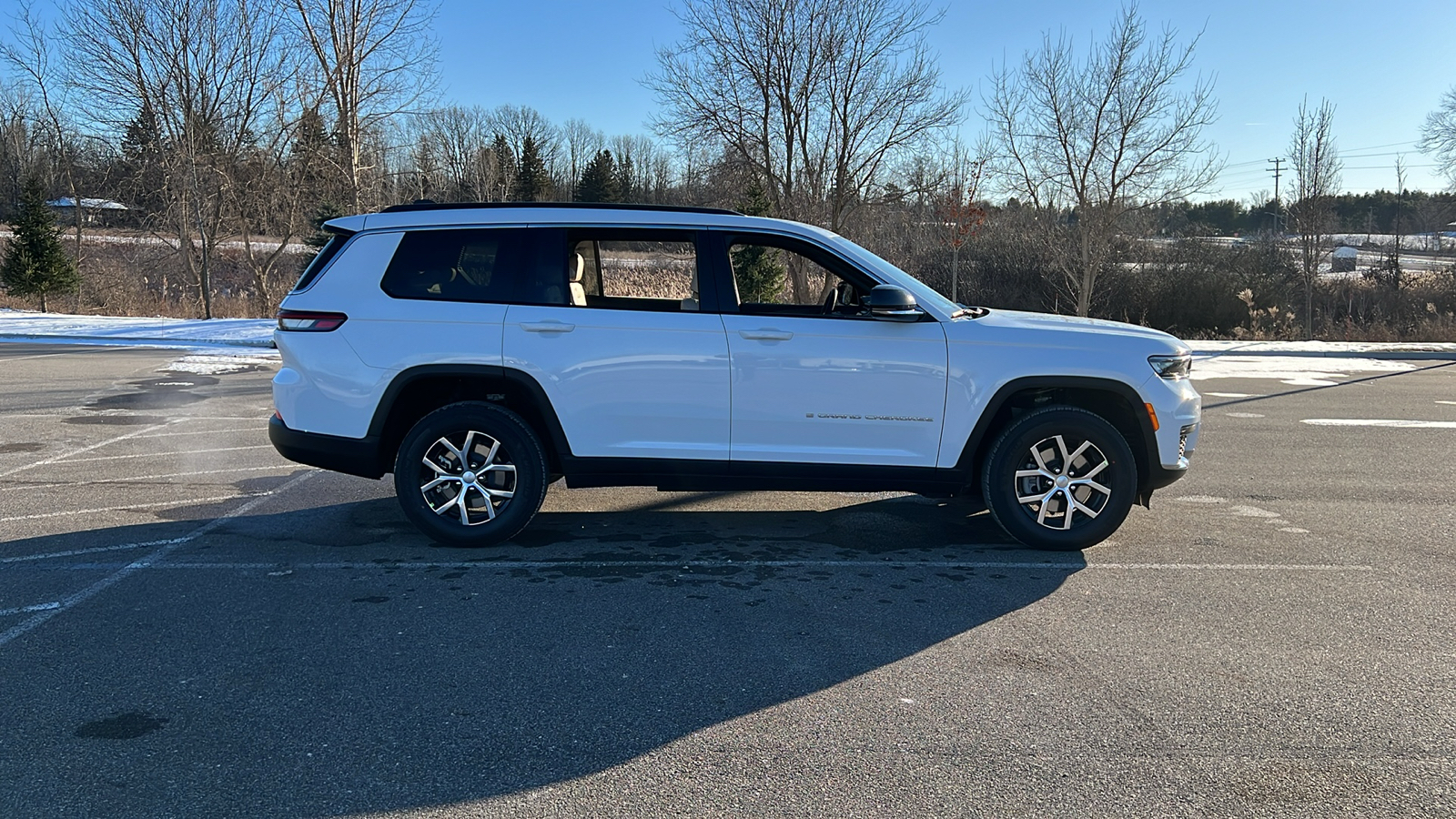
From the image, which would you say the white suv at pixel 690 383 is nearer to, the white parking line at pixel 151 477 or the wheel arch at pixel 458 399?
the wheel arch at pixel 458 399

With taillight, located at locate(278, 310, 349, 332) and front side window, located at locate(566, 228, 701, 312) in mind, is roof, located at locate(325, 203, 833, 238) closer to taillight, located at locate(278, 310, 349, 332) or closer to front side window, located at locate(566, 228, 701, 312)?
front side window, located at locate(566, 228, 701, 312)

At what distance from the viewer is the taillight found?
5598mm

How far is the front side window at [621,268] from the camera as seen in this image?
5746mm

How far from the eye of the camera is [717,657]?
159 inches

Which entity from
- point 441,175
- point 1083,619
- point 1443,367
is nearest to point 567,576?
point 1083,619

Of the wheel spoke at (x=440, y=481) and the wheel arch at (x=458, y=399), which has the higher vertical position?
the wheel arch at (x=458, y=399)

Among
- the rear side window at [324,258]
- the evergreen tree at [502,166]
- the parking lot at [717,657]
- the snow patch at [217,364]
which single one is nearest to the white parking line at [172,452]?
the parking lot at [717,657]

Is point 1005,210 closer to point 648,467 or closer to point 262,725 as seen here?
point 648,467

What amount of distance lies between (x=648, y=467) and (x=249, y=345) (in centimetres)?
1550

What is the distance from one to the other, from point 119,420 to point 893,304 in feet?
28.0

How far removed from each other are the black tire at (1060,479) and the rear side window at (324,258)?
13.2ft

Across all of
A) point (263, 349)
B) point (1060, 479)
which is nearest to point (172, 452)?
point (1060, 479)

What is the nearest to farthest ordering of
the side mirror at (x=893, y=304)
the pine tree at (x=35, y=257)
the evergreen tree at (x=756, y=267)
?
the side mirror at (x=893, y=304) < the evergreen tree at (x=756, y=267) < the pine tree at (x=35, y=257)

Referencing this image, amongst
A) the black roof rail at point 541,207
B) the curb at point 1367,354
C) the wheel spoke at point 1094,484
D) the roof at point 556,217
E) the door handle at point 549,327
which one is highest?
the black roof rail at point 541,207
